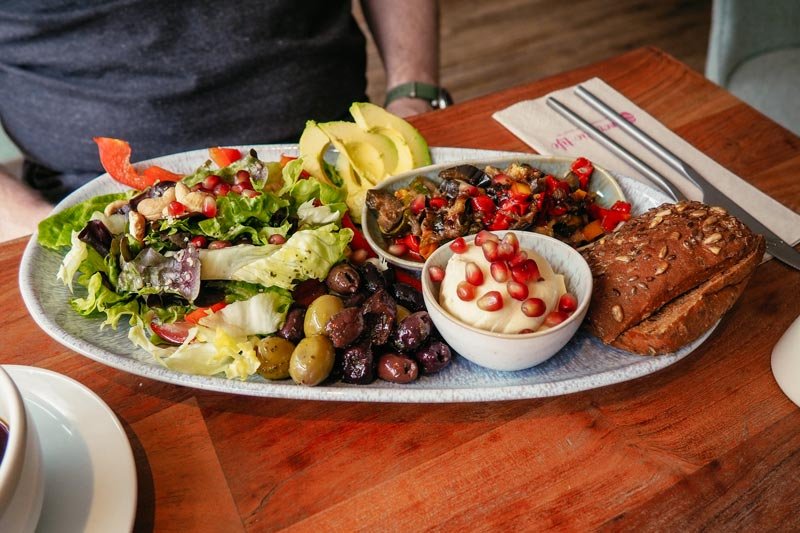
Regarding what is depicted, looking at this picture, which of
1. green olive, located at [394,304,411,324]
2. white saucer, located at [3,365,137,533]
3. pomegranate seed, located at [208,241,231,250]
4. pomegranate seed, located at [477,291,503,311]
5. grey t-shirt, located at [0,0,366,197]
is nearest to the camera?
white saucer, located at [3,365,137,533]

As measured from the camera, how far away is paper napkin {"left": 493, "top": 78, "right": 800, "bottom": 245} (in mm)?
1633

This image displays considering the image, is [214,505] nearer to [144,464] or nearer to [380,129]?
[144,464]

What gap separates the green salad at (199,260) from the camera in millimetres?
1303

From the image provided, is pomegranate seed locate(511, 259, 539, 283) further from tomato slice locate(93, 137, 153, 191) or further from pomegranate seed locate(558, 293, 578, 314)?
tomato slice locate(93, 137, 153, 191)

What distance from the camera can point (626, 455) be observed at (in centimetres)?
114

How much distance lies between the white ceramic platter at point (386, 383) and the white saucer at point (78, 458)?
4.8 inches

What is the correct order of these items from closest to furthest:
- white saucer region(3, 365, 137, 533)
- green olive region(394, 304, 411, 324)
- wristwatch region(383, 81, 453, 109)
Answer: white saucer region(3, 365, 137, 533), green olive region(394, 304, 411, 324), wristwatch region(383, 81, 453, 109)

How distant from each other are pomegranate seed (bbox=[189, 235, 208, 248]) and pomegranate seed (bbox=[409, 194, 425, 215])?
0.47 metres

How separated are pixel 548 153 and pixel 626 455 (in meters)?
0.94

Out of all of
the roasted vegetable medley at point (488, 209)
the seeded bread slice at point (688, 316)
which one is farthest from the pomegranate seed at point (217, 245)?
the seeded bread slice at point (688, 316)

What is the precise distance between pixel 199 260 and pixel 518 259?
65 cm

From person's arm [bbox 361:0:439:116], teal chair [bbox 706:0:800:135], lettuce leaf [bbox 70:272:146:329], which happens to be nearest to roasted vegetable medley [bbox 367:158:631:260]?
lettuce leaf [bbox 70:272:146:329]

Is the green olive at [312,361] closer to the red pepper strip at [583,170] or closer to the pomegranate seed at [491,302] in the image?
the pomegranate seed at [491,302]

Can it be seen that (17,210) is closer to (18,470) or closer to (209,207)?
(209,207)
